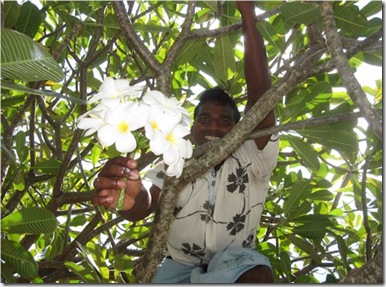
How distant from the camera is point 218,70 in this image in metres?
1.85

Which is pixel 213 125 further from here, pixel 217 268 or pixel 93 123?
pixel 93 123

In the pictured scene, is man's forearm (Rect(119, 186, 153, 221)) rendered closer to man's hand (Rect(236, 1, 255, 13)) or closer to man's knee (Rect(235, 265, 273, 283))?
man's knee (Rect(235, 265, 273, 283))

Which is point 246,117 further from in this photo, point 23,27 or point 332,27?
point 23,27

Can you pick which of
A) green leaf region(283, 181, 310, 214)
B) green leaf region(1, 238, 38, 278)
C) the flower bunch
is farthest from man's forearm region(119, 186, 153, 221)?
green leaf region(283, 181, 310, 214)

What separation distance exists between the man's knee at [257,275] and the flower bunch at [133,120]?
69cm

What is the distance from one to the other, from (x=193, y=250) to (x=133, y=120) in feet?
3.17

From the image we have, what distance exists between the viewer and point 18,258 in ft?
A: 5.12

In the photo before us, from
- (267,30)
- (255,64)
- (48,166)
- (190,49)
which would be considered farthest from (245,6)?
(48,166)

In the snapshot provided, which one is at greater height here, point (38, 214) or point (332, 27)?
point (332, 27)

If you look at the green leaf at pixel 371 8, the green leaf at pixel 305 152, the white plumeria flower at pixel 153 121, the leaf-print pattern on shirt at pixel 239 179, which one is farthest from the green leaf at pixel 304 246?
the white plumeria flower at pixel 153 121

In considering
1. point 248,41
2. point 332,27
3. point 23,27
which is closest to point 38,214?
point 23,27

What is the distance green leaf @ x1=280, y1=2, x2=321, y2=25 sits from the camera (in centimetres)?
132

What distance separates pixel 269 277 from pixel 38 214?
2.27 ft

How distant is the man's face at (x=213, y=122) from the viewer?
2.00m
